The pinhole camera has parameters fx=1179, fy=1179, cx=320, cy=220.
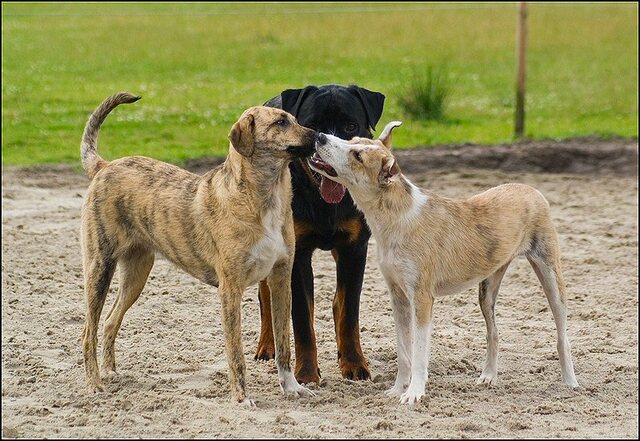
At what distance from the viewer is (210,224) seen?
6.82 metres

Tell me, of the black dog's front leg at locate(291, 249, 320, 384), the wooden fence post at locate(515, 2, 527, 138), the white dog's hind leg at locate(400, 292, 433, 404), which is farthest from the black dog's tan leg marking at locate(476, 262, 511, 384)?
the wooden fence post at locate(515, 2, 527, 138)

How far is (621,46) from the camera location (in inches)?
1041

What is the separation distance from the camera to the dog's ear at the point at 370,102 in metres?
7.57

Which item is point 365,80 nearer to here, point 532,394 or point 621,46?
point 621,46

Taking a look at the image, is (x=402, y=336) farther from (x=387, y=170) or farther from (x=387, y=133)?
(x=387, y=133)

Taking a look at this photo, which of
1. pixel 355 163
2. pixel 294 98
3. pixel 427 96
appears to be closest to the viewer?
pixel 355 163

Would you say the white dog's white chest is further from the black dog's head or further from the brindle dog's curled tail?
the brindle dog's curled tail

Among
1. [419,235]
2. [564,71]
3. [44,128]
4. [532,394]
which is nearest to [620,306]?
[532,394]

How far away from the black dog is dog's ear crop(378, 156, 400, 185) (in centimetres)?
49

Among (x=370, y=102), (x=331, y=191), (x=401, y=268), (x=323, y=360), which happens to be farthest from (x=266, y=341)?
(x=370, y=102)

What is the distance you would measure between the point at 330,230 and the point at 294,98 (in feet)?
3.18

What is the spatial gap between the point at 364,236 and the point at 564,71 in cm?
1792

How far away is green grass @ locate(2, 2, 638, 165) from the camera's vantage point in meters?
17.1

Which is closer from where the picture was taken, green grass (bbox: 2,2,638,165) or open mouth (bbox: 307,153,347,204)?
open mouth (bbox: 307,153,347,204)
